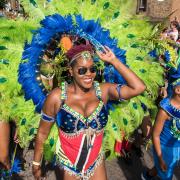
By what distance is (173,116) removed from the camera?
338cm

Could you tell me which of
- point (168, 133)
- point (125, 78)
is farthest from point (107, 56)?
point (168, 133)

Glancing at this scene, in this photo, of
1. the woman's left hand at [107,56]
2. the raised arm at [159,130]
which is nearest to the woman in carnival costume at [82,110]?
the woman's left hand at [107,56]

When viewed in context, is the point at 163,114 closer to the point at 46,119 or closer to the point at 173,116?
the point at 173,116

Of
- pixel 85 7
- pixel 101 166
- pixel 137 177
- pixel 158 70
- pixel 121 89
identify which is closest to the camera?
pixel 121 89

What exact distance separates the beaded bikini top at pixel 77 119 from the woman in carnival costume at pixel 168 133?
2.49ft

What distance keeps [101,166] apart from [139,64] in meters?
1.22

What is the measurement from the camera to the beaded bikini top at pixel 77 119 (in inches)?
110

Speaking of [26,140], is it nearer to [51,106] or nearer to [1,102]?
[1,102]

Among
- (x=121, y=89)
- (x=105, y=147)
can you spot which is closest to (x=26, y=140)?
(x=105, y=147)

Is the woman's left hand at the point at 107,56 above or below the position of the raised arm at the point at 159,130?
above

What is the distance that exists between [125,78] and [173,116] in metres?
0.95

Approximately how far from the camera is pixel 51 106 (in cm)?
282

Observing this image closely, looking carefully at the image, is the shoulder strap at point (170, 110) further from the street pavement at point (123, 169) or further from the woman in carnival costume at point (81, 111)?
the street pavement at point (123, 169)

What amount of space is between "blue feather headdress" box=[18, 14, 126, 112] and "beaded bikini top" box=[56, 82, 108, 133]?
23.9 inches
